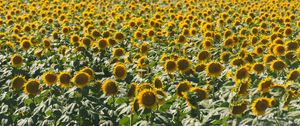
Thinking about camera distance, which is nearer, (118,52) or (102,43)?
(118,52)

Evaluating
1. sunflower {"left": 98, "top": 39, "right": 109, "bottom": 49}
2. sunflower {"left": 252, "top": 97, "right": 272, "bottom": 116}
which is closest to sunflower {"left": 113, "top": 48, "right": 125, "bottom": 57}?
sunflower {"left": 98, "top": 39, "right": 109, "bottom": 49}

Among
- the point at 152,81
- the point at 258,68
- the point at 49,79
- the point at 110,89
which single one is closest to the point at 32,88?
the point at 49,79

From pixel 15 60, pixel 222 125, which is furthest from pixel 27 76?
pixel 222 125

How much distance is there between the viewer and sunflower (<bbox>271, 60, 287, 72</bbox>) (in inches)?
236

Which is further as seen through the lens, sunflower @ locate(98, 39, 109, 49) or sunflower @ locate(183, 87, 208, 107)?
sunflower @ locate(98, 39, 109, 49)

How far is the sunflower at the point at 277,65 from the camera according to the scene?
598 centimetres

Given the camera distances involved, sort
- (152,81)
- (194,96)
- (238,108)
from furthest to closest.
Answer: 1. (152,81)
2. (194,96)
3. (238,108)

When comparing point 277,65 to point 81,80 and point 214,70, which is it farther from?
point 81,80

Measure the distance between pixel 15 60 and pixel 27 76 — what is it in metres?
0.45

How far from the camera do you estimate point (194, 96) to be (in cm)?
478

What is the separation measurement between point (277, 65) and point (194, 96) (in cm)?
163

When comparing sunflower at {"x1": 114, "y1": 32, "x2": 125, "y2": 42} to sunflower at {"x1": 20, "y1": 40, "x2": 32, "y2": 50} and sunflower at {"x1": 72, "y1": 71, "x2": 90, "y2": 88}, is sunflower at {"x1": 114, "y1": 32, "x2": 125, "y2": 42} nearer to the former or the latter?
sunflower at {"x1": 20, "y1": 40, "x2": 32, "y2": 50}

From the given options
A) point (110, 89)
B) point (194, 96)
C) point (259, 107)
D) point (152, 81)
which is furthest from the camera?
point (152, 81)

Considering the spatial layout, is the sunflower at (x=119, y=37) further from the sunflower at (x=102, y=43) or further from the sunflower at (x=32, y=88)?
the sunflower at (x=32, y=88)
